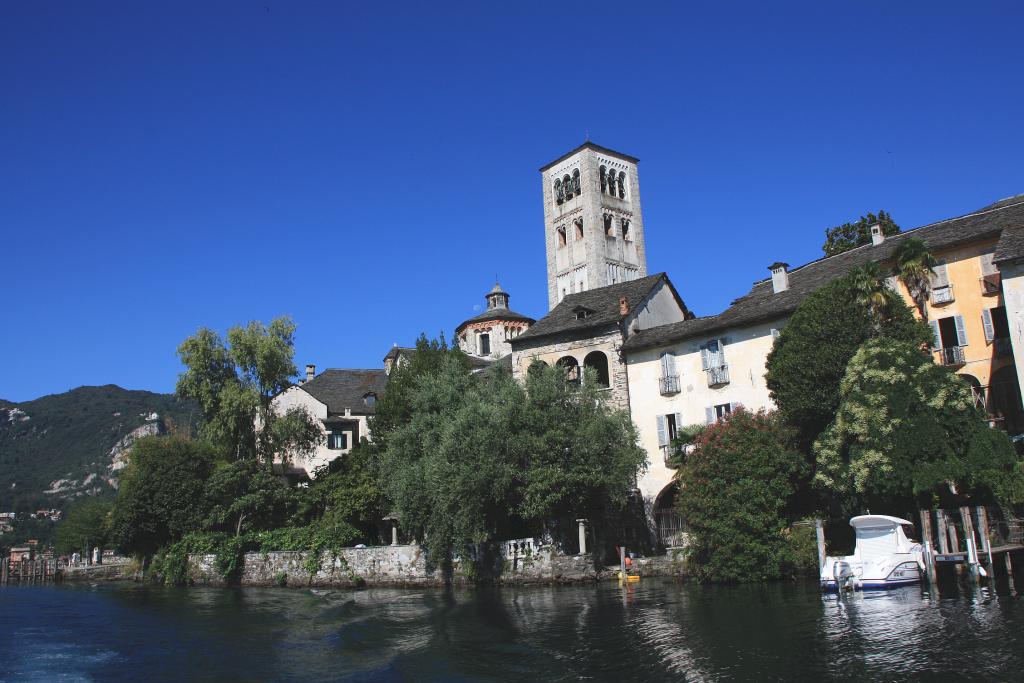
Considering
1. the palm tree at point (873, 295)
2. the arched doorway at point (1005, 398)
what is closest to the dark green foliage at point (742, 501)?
the palm tree at point (873, 295)

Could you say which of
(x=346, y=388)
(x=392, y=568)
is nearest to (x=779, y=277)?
(x=392, y=568)

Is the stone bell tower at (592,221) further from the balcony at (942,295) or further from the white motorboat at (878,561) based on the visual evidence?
the white motorboat at (878,561)

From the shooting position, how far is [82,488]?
6786 inches

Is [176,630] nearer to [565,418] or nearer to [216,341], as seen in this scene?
[565,418]

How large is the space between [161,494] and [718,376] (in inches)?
1486

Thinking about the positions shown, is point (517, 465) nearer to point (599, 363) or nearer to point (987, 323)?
point (599, 363)

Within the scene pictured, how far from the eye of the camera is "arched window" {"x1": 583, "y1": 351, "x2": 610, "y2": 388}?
144 feet

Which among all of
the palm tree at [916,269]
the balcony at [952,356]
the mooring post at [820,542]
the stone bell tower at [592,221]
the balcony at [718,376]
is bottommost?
the mooring post at [820,542]

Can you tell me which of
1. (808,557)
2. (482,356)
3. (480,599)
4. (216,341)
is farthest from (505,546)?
(482,356)

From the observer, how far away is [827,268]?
3997 cm

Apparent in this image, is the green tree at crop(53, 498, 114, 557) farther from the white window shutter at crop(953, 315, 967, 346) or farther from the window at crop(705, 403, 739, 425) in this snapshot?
the white window shutter at crop(953, 315, 967, 346)

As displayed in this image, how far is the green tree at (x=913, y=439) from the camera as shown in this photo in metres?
26.0

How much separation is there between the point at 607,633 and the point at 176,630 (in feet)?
53.9

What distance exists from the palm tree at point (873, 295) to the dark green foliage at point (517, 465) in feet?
37.1
